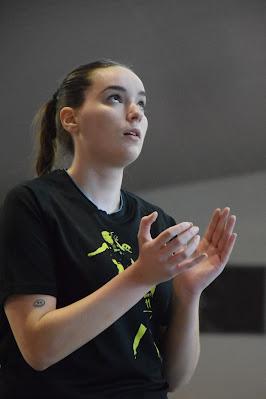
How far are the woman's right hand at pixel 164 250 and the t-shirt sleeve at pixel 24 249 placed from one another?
0.15m

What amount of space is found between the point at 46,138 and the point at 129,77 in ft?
0.74

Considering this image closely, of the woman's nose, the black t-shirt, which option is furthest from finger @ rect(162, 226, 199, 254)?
the woman's nose

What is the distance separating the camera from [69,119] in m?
1.00

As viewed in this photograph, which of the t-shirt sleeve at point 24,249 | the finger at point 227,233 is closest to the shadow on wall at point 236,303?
the finger at point 227,233

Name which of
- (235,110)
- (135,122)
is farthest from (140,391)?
(235,110)

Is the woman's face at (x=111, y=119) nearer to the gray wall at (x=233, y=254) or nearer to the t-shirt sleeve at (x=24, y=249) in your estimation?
the t-shirt sleeve at (x=24, y=249)

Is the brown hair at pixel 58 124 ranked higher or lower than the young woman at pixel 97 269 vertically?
higher

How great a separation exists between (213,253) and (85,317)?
0.27 metres

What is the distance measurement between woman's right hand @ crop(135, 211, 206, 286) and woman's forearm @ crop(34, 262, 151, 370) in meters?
0.02

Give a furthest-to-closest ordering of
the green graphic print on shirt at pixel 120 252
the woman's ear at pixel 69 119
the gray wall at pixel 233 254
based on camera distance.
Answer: the gray wall at pixel 233 254, the woman's ear at pixel 69 119, the green graphic print on shirt at pixel 120 252

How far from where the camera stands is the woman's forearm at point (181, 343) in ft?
3.10

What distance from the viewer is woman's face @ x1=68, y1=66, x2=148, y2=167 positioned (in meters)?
0.92

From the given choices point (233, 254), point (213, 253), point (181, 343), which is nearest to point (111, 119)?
→ point (213, 253)

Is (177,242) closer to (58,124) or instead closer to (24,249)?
(24,249)
